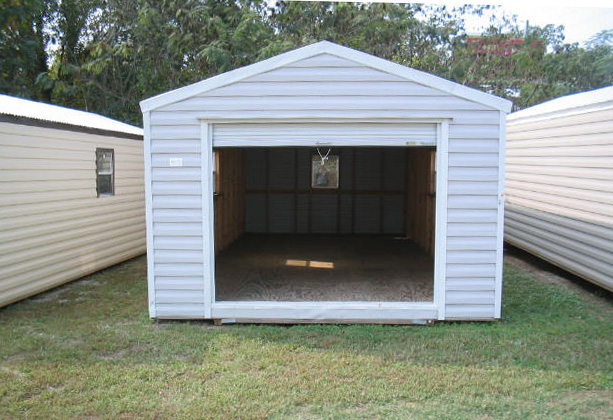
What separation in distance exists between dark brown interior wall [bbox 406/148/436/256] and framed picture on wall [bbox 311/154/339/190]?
5.94ft

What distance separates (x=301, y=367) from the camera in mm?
4691

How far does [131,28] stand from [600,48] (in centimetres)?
1545

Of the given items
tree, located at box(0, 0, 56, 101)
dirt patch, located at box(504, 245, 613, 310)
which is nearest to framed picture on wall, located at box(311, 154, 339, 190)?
dirt patch, located at box(504, 245, 613, 310)

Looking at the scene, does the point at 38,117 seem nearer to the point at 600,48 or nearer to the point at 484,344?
the point at 484,344

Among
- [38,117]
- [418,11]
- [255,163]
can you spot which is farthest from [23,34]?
[418,11]

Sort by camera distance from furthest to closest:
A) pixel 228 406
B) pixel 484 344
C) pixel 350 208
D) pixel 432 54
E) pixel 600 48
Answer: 1. pixel 600 48
2. pixel 432 54
3. pixel 350 208
4. pixel 484 344
5. pixel 228 406

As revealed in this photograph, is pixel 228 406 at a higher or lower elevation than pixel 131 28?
lower

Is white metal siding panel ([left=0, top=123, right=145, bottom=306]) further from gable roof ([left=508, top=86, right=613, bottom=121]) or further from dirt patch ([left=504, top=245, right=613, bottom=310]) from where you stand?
gable roof ([left=508, top=86, right=613, bottom=121])

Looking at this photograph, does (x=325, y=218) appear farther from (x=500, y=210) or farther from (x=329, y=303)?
(x=500, y=210)

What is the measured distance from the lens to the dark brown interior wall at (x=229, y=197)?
34.3ft

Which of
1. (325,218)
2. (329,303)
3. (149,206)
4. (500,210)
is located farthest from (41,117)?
(325,218)

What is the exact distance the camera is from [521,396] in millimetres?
4164

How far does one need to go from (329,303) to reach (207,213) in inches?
64.1

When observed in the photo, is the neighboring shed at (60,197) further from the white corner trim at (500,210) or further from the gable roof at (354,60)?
the white corner trim at (500,210)
